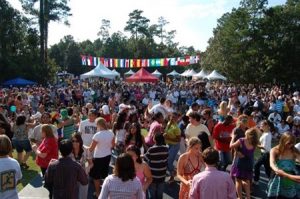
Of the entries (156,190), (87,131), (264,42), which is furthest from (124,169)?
(264,42)

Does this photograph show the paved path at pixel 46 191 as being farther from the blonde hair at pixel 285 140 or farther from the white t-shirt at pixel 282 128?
the white t-shirt at pixel 282 128

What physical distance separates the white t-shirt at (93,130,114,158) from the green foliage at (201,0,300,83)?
30.0m

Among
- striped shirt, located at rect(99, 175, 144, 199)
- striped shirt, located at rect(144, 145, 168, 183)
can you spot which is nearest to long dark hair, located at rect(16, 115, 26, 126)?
striped shirt, located at rect(144, 145, 168, 183)

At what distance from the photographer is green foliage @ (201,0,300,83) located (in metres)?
35.7

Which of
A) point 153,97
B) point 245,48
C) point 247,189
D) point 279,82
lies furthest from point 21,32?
point 247,189

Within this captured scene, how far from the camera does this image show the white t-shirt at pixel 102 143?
301 inches

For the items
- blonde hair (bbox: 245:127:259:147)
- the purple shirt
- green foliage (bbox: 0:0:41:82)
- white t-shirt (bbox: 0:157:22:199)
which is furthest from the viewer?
green foliage (bbox: 0:0:41:82)

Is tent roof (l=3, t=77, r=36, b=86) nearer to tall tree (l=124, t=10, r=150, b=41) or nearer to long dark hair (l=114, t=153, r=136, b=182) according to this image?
long dark hair (l=114, t=153, r=136, b=182)

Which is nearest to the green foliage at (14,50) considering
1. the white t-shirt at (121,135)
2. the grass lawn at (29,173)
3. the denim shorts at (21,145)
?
the grass lawn at (29,173)

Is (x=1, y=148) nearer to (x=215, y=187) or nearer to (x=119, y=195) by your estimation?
(x=119, y=195)

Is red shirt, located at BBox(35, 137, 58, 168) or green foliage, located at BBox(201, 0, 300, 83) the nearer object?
red shirt, located at BBox(35, 137, 58, 168)

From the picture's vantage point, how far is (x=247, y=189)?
24.5 ft

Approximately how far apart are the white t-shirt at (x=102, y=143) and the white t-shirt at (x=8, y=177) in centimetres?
284

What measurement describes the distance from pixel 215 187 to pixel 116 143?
447 centimetres
